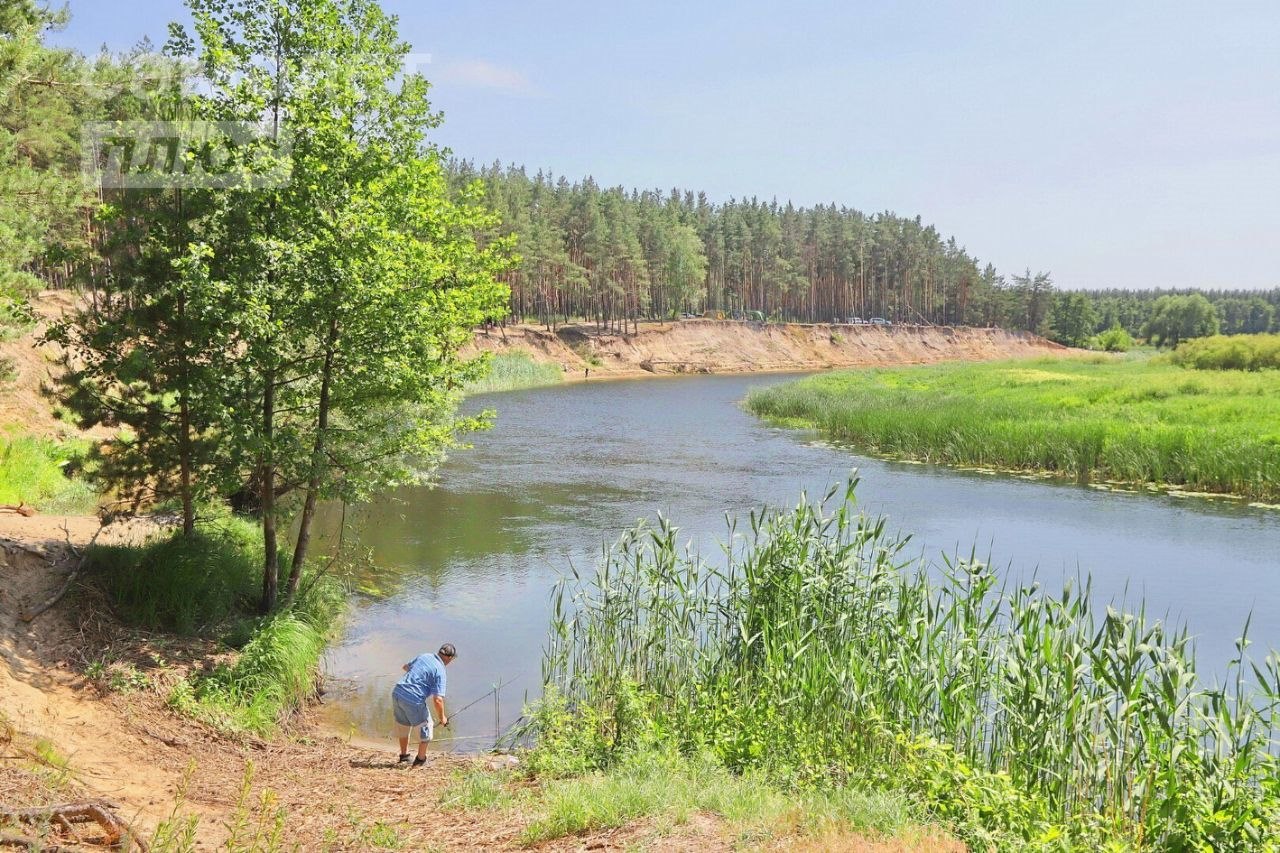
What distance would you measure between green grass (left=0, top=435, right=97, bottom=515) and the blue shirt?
9608 mm

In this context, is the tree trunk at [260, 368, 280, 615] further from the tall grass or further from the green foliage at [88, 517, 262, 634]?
the tall grass

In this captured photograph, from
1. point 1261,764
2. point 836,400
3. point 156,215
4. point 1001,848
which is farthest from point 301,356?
point 836,400

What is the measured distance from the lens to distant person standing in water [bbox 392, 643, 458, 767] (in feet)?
36.8

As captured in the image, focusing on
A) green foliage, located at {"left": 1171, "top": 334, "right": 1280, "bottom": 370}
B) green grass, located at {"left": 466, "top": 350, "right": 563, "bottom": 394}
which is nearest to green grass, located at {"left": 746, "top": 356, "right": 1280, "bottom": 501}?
green foliage, located at {"left": 1171, "top": 334, "right": 1280, "bottom": 370}

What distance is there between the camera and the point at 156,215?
12672 mm

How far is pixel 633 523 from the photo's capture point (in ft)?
80.7

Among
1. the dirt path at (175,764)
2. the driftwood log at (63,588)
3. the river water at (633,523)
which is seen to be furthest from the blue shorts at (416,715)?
the driftwood log at (63,588)

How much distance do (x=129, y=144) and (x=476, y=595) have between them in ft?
32.4

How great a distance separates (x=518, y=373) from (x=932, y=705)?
69.4m

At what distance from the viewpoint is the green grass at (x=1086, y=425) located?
2983 centimetres

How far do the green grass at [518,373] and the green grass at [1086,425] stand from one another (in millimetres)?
24448

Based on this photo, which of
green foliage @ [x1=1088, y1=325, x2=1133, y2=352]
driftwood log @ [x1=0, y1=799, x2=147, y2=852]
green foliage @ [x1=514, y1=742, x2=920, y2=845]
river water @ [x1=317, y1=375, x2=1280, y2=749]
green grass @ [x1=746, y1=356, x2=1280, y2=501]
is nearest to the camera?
driftwood log @ [x1=0, y1=799, x2=147, y2=852]

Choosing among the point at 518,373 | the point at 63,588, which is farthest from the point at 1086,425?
the point at 518,373

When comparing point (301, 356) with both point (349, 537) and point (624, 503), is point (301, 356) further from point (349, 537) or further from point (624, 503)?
point (624, 503)
